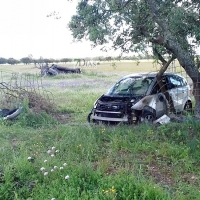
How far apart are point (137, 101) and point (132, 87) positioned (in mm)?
899

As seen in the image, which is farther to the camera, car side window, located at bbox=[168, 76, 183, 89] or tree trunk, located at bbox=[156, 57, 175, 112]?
car side window, located at bbox=[168, 76, 183, 89]

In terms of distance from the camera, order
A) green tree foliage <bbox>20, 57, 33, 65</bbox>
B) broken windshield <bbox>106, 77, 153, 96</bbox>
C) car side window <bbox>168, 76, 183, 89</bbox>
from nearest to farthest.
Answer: broken windshield <bbox>106, 77, 153, 96</bbox> → car side window <bbox>168, 76, 183, 89</bbox> → green tree foliage <bbox>20, 57, 33, 65</bbox>

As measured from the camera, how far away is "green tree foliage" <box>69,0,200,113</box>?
7.01 metres

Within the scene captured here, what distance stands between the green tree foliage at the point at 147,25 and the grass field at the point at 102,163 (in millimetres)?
2046

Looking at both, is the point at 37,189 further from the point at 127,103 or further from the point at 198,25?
the point at 198,25

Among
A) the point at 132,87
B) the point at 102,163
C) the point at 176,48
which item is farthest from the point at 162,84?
the point at 102,163

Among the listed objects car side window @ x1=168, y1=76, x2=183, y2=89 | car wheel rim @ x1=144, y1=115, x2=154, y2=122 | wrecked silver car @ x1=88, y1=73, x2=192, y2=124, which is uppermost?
car side window @ x1=168, y1=76, x2=183, y2=89

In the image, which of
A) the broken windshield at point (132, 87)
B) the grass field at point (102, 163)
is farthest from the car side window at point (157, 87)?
the grass field at point (102, 163)

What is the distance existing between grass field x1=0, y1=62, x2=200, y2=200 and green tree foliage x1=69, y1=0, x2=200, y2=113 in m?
2.05

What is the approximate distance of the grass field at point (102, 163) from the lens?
4.18 meters

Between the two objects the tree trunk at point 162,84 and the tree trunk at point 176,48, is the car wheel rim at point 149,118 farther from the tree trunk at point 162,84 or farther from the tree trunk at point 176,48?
the tree trunk at point 176,48

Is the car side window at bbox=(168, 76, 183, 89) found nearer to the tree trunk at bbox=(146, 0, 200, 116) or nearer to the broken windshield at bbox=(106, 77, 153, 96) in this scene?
the broken windshield at bbox=(106, 77, 153, 96)

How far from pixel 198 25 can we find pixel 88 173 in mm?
4676

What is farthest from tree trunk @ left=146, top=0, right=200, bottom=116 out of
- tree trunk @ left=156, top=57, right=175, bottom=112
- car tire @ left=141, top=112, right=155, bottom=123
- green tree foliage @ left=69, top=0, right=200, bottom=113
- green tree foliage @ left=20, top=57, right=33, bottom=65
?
green tree foliage @ left=20, top=57, right=33, bottom=65
